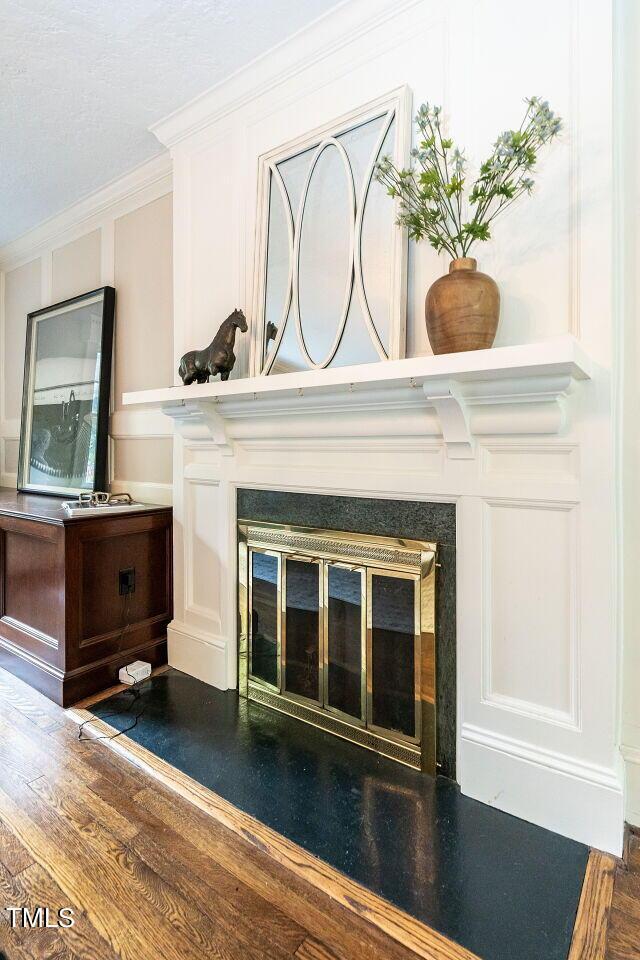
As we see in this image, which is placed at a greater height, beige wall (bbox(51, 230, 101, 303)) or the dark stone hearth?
beige wall (bbox(51, 230, 101, 303))

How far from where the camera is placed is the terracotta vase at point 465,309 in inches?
52.2

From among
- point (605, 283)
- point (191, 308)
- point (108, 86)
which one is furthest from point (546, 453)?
point (108, 86)

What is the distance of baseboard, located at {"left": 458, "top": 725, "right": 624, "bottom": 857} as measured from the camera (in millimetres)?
1300

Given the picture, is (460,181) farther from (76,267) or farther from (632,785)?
(76,267)

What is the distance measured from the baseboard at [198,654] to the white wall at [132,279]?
0.73 m

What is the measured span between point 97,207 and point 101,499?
183 cm

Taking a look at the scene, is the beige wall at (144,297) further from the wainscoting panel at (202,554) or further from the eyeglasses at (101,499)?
the wainscoting panel at (202,554)

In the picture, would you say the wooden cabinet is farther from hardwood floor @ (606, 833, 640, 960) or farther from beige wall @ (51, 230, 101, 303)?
hardwood floor @ (606, 833, 640, 960)

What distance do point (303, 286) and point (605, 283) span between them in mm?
1018

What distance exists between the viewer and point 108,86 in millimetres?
2049

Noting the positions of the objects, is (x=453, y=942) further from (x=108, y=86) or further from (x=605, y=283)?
(x=108, y=86)

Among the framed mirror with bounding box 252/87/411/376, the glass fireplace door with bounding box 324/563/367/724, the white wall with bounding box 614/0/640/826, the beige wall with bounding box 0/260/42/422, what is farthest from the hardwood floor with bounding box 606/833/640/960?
the beige wall with bounding box 0/260/42/422

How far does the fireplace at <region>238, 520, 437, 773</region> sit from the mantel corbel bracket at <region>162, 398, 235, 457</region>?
385 millimetres

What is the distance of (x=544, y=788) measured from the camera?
54.7 inches
